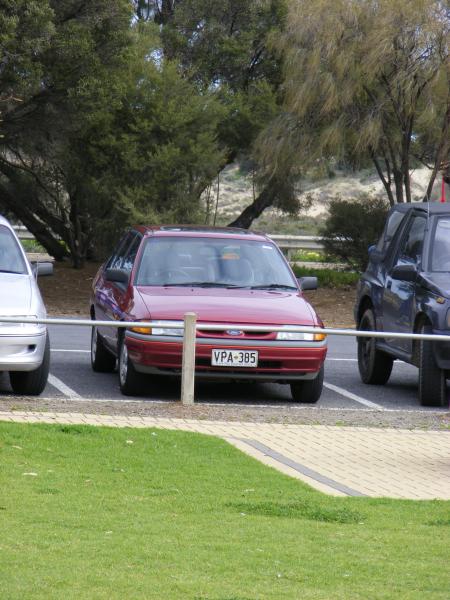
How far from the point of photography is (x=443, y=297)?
11859 millimetres

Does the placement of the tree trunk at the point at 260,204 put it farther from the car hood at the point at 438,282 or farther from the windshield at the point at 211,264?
the car hood at the point at 438,282

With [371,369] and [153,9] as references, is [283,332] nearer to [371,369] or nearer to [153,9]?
[371,369]

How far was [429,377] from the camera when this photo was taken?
12016 millimetres

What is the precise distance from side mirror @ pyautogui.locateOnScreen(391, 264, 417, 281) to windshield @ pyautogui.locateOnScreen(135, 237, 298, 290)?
999 mm

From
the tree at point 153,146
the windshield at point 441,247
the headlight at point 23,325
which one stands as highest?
the tree at point 153,146

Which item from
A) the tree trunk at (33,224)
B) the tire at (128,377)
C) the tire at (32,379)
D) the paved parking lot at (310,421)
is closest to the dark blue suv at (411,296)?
the paved parking lot at (310,421)

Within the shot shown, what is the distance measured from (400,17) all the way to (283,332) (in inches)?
555

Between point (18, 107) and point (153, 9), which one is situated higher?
point (153, 9)

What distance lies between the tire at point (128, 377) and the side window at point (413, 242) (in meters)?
3.03

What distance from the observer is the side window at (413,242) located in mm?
12742

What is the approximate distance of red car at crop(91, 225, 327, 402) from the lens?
11367mm

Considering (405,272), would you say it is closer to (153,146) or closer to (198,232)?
(198,232)

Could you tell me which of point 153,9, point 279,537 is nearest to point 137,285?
point 279,537

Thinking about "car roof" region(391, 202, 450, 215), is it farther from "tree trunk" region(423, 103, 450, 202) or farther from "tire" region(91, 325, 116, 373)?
"tree trunk" region(423, 103, 450, 202)
